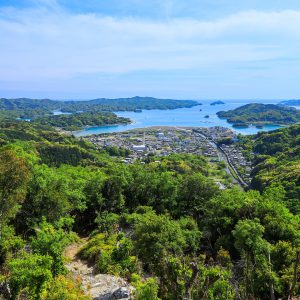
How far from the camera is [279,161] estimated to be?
201 ft

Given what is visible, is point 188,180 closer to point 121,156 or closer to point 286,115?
point 121,156

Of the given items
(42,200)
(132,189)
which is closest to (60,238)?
(42,200)

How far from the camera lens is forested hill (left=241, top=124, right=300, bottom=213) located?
38188 mm

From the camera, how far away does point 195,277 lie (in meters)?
8.82

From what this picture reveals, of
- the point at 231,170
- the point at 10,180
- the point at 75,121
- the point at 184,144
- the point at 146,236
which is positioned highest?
the point at 10,180

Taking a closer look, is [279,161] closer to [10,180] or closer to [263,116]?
[10,180]

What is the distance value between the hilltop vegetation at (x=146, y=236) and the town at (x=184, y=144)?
35547mm

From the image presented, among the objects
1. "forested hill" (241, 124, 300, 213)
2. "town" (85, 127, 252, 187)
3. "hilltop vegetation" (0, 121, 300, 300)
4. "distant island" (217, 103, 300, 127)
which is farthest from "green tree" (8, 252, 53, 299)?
"distant island" (217, 103, 300, 127)

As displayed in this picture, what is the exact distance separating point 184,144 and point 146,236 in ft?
293

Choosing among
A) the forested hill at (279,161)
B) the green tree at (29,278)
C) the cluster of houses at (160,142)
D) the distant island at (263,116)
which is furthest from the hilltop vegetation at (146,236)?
the distant island at (263,116)

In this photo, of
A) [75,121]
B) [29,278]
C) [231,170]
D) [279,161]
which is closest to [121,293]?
[29,278]

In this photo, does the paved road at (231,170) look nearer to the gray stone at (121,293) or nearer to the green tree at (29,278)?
the gray stone at (121,293)

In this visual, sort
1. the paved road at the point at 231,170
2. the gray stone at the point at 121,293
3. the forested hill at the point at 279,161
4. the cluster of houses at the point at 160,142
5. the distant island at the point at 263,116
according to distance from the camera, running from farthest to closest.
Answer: the distant island at the point at 263,116, the cluster of houses at the point at 160,142, the paved road at the point at 231,170, the forested hill at the point at 279,161, the gray stone at the point at 121,293

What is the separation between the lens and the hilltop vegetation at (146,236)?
9630mm
